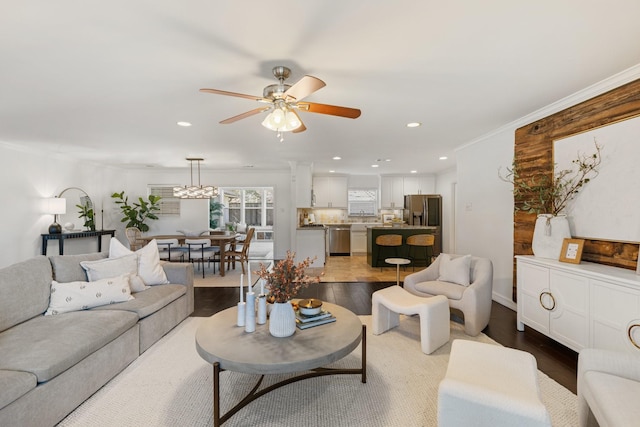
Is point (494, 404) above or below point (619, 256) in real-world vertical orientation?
below

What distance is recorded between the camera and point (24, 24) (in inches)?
71.2

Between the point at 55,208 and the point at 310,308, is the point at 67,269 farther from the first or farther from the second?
the point at 55,208

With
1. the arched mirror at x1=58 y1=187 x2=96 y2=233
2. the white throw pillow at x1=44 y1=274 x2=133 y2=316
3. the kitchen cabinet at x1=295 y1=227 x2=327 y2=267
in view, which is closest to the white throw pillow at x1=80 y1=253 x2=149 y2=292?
the white throw pillow at x1=44 y1=274 x2=133 y2=316

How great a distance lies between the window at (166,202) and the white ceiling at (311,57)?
4141 mm

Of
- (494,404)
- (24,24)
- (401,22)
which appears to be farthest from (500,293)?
(24,24)

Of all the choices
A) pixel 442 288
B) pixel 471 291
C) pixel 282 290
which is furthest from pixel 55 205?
pixel 471 291

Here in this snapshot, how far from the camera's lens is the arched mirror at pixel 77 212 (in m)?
6.21

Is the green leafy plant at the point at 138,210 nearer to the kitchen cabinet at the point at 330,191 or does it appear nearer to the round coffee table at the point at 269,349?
the kitchen cabinet at the point at 330,191

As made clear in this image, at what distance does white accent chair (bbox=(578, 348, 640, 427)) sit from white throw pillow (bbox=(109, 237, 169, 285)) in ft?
12.1

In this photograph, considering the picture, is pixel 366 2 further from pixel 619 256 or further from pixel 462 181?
pixel 462 181

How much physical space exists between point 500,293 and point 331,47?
3.95m

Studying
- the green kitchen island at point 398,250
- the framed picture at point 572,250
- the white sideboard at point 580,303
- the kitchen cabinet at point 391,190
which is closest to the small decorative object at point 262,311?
the white sideboard at point 580,303

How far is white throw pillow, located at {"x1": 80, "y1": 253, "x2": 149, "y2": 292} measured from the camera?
9.15 ft

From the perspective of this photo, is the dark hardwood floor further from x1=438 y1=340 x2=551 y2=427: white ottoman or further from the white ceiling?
the white ceiling
